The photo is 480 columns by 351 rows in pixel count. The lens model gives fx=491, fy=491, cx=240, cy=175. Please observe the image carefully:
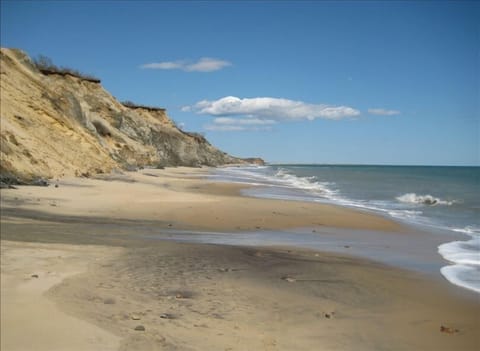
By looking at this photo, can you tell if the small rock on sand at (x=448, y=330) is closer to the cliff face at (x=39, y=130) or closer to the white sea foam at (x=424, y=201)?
the cliff face at (x=39, y=130)

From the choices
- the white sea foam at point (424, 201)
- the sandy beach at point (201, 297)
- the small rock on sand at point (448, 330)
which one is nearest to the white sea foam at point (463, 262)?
the sandy beach at point (201, 297)

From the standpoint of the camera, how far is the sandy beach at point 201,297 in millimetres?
4484

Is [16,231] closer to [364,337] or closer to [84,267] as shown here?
[84,267]

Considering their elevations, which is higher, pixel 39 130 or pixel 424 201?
pixel 39 130

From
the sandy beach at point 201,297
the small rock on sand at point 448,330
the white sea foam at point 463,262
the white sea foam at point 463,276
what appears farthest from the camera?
the white sea foam at point 463,262

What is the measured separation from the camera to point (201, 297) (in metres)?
5.84

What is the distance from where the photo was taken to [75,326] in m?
4.36

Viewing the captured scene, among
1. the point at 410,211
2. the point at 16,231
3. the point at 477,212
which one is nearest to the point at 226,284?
the point at 16,231

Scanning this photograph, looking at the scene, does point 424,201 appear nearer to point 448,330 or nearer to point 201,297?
point 448,330

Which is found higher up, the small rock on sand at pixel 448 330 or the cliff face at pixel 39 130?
the cliff face at pixel 39 130

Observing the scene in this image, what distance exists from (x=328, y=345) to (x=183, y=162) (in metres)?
69.6

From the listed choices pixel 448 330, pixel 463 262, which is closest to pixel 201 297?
pixel 448 330

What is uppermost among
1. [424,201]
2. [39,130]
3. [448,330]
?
[39,130]

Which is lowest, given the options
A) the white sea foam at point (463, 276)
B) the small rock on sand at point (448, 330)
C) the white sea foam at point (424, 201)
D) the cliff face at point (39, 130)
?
the small rock on sand at point (448, 330)
